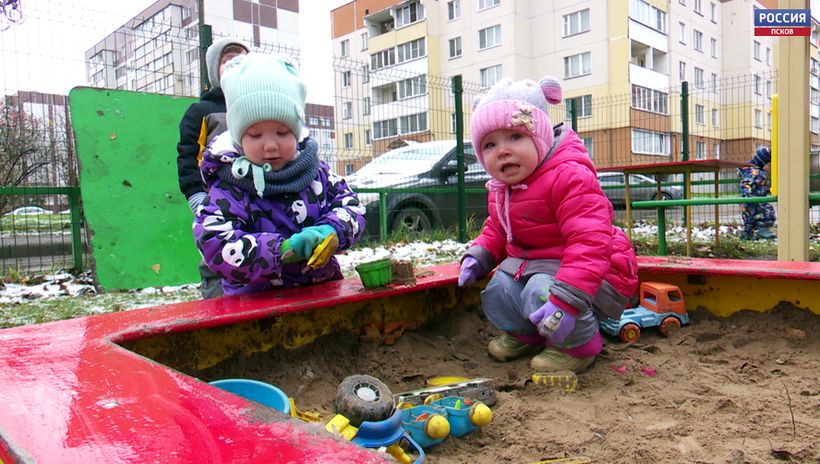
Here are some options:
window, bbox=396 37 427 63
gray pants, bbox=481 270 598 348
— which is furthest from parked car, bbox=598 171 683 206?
window, bbox=396 37 427 63

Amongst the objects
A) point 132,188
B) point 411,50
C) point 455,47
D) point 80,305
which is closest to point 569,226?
point 80,305

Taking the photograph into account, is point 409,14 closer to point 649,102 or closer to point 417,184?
point 649,102

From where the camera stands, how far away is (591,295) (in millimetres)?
Result: 1855

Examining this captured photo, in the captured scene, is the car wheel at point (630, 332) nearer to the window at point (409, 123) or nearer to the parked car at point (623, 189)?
the parked car at point (623, 189)

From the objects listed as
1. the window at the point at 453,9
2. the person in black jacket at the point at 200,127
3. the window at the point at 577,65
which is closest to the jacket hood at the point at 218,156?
the person in black jacket at the point at 200,127

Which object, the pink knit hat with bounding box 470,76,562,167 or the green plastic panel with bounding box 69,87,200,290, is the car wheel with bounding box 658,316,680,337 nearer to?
the pink knit hat with bounding box 470,76,562,167

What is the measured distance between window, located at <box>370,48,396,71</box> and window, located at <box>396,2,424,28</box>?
1591mm

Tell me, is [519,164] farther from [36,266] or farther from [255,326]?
[36,266]

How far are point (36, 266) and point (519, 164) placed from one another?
5.17 metres

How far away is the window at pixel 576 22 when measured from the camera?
86.8 ft

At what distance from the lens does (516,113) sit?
6.68 feet

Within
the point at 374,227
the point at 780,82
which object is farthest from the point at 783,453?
the point at 374,227

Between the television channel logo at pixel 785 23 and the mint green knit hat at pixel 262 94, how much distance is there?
→ 8.37 feet

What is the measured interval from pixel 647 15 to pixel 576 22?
10.3 ft
